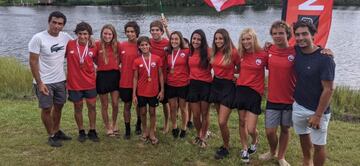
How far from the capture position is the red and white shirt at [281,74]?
4.97 metres

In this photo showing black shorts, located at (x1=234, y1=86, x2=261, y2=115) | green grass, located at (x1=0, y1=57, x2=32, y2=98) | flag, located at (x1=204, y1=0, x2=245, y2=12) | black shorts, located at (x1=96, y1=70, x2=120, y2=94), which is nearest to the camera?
black shorts, located at (x1=234, y1=86, x2=261, y2=115)

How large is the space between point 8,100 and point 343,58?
1572cm

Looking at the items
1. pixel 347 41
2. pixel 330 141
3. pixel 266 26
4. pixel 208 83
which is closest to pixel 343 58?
pixel 347 41

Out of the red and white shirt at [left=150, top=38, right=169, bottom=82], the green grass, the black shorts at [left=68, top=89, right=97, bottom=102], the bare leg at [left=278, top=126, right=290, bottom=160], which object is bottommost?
the green grass

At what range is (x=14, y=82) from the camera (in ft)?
36.6

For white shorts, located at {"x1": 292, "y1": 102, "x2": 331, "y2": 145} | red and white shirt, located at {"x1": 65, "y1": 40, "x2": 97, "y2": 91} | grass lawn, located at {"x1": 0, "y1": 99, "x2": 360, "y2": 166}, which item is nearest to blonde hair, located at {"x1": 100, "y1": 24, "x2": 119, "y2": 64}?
red and white shirt, located at {"x1": 65, "y1": 40, "x2": 97, "y2": 91}

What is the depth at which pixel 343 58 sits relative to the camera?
1967 cm

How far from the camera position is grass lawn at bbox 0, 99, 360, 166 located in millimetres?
5625

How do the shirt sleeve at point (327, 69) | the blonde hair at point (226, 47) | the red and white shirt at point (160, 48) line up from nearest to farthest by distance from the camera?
the shirt sleeve at point (327, 69)
the blonde hair at point (226, 47)
the red and white shirt at point (160, 48)

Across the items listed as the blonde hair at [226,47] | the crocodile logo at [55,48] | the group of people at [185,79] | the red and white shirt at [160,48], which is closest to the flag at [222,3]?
the group of people at [185,79]

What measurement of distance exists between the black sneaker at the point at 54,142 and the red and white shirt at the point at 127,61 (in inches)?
51.3

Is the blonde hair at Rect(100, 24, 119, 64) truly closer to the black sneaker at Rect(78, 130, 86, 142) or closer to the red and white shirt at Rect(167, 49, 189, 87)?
the red and white shirt at Rect(167, 49, 189, 87)

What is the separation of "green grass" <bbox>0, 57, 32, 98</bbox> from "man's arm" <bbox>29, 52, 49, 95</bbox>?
493 centimetres

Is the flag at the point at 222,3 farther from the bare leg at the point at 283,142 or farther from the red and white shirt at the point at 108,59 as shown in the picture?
the bare leg at the point at 283,142
